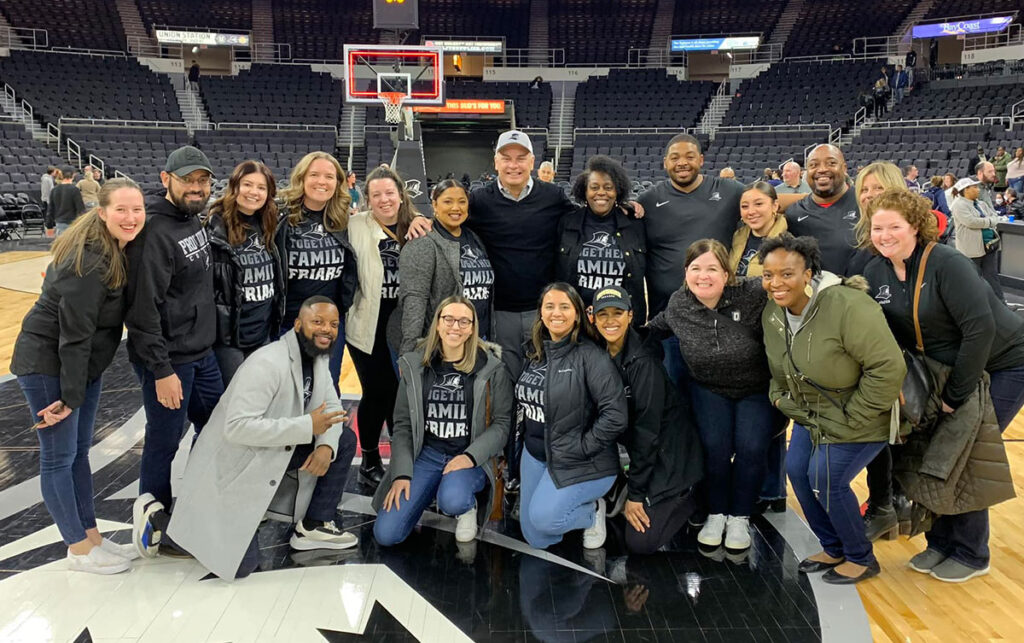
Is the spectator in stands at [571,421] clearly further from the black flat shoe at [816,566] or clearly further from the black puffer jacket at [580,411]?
the black flat shoe at [816,566]

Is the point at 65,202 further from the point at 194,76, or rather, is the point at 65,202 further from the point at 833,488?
the point at 194,76

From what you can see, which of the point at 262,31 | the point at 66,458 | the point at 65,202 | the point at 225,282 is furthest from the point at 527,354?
the point at 262,31

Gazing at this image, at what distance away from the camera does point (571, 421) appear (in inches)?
118

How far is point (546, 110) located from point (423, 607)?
69.1 ft

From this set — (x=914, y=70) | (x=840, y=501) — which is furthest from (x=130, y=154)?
(x=914, y=70)

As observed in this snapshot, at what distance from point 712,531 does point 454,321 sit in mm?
1387

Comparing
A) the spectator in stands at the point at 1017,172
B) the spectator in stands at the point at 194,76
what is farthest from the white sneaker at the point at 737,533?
the spectator in stands at the point at 194,76

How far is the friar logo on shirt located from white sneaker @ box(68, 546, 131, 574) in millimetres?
2294

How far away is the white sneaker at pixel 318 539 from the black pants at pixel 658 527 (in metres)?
1.15

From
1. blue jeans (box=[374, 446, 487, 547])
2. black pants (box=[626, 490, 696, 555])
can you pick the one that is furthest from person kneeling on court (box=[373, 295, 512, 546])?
black pants (box=[626, 490, 696, 555])

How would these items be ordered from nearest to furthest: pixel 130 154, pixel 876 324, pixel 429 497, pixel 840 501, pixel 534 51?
pixel 876 324 < pixel 840 501 < pixel 429 497 < pixel 130 154 < pixel 534 51

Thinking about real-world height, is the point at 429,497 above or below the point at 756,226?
below

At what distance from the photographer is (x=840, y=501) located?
263 centimetres

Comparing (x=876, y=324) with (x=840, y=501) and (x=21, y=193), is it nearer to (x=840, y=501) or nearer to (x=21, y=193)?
(x=840, y=501)
